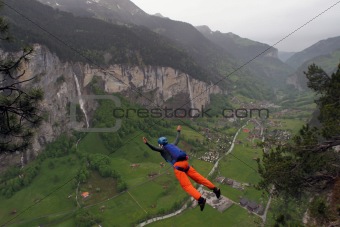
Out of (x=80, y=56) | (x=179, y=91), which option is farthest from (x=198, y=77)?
(x=80, y=56)

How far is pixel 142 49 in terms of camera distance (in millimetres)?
135000

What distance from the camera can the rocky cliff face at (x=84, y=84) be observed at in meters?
91.8

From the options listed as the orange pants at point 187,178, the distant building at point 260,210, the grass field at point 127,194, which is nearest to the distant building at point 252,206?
the distant building at point 260,210

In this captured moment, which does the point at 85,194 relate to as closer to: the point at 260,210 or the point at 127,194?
the point at 127,194

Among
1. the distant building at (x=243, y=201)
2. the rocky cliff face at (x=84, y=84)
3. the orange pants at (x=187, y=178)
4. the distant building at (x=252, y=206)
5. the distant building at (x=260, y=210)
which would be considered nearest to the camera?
the orange pants at (x=187, y=178)

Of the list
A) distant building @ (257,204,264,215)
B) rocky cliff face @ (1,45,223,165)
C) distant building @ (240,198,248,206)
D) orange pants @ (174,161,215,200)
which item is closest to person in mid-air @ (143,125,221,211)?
orange pants @ (174,161,215,200)

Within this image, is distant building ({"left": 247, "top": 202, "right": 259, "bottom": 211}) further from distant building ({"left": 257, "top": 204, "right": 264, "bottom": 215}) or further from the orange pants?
the orange pants

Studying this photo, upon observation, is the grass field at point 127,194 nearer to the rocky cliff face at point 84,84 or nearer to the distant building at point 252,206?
the distant building at point 252,206

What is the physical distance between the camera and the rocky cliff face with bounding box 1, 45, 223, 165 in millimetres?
91750

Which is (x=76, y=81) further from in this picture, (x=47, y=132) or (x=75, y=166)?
(x=75, y=166)

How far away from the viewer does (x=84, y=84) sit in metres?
112

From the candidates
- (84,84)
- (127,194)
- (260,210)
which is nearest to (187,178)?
(260,210)

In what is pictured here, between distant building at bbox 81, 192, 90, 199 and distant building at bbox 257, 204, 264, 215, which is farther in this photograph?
distant building at bbox 81, 192, 90, 199

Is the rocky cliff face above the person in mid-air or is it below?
below
